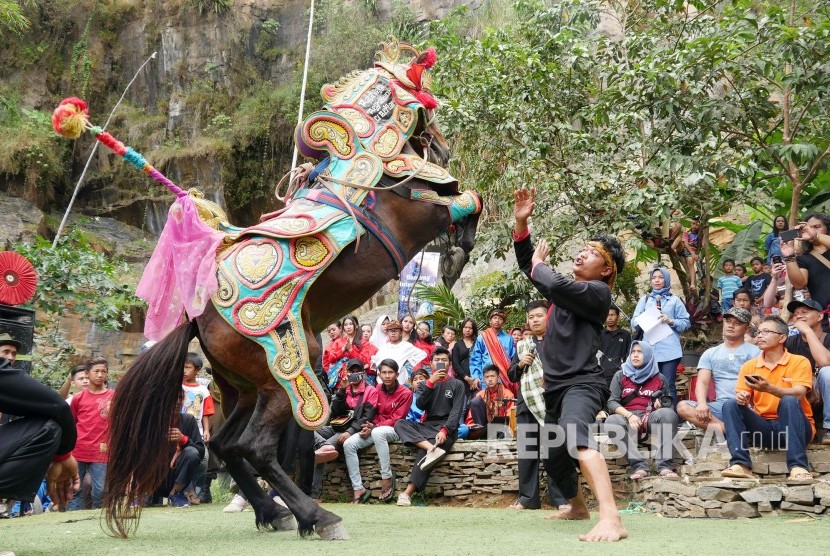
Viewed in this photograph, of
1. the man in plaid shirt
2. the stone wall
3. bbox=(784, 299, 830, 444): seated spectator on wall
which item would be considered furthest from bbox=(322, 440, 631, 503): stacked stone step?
bbox=(784, 299, 830, 444): seated spectator on wall

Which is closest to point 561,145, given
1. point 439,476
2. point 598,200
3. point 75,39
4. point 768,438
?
point 598,200

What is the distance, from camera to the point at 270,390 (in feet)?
17.9

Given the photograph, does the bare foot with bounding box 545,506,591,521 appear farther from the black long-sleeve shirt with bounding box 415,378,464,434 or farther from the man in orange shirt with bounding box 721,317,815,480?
the black long-sleeve shirt with bounding box 415,378,464,434

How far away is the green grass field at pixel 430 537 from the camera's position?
Result: 4.48m

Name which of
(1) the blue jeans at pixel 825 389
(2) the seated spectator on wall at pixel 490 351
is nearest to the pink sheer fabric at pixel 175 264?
(1) the blue jeans at pixel 825 389

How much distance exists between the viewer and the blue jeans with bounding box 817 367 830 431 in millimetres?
7309

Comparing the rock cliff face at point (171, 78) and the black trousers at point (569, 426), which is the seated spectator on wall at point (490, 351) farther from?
the rock cliff face at point (171, 78)

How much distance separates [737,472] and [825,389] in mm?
1037

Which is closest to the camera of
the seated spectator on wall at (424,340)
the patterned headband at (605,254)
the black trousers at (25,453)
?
the black trousers at (25,453)

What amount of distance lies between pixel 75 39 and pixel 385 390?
19819 mm

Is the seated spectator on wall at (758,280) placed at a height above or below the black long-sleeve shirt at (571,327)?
above

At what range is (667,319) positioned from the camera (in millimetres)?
9977

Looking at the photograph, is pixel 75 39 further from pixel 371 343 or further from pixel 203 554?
pixel 203 554

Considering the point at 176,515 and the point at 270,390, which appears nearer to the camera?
the point at 270,390
